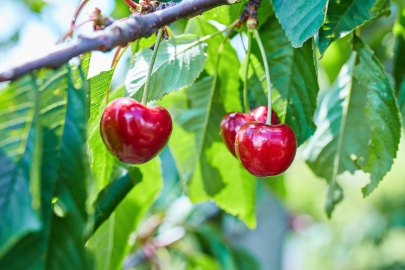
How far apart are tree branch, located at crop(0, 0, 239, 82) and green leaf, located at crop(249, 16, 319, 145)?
307mm

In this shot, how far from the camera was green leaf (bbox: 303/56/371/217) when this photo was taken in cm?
88

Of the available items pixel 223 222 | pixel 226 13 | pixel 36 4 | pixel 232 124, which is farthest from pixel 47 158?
pixel 36 4

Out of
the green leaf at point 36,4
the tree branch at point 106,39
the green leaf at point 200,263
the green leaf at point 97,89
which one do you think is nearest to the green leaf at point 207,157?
the green leaf at point 97,89

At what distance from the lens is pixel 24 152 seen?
1.35 ft

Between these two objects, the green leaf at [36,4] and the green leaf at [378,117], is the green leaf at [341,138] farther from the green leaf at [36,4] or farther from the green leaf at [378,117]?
the green leaf at [36,4]

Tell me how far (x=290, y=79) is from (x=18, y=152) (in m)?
0.59

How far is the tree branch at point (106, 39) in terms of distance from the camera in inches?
15.6

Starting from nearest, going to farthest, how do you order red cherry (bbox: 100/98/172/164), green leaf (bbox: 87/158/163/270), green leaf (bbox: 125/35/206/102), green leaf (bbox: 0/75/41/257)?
green leaf (bbox: 0/75/41/257) < red cherry (bbox: 100/98/172/164) < green leaf (bbox: 125/35/206/102) < green leaf (bbox: 87/158/163/270)

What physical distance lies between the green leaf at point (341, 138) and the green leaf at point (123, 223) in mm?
477

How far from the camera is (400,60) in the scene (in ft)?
3.26

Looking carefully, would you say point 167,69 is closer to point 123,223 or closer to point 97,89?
point 97,89

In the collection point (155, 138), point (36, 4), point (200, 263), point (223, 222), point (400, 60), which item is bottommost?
point (223, 222)

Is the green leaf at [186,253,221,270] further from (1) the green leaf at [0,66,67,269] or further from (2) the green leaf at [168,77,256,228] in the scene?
(1) the green leaf at [0,66,67,269]

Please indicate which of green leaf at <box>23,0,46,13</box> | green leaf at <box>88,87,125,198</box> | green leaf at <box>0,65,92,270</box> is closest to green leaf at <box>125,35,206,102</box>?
green leaf at <box>88,87,125,198</box>
